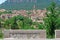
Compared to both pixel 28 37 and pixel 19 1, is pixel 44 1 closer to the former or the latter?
pixel 19 1

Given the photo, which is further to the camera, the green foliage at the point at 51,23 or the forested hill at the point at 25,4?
the forested hill at the point at 25,4

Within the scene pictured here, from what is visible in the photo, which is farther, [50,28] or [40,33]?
[50,28]

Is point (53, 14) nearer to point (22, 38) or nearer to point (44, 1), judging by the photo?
point (22, 38)

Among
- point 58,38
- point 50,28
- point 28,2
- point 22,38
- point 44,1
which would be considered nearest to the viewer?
point 58,38

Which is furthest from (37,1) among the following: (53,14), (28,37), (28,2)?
(28,37)

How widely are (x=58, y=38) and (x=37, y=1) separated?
88.1 feet

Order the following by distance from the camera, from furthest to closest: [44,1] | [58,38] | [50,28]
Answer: [44,1] < [50,28] < [58,38]

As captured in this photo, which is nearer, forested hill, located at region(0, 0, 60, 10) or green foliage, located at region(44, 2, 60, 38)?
green foliage, located at region(44, 2, 60, 38)

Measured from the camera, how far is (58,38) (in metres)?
2.48

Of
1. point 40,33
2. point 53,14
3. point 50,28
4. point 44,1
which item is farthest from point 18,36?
point 44,1

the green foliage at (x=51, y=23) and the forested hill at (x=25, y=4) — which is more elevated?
the forested hill at (x=25, y=4)

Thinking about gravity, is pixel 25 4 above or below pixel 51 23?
above

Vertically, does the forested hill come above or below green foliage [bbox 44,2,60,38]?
above

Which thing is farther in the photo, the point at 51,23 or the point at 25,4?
the point at 25,4
